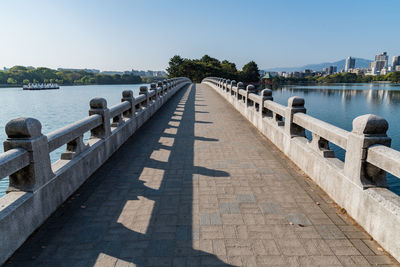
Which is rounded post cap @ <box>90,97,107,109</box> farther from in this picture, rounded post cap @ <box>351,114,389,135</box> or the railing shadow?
rounded post cap @ <box>351,114,389,135</box>

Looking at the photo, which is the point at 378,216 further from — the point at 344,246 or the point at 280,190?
the point at 280,190

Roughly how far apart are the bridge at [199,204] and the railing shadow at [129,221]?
2 cm

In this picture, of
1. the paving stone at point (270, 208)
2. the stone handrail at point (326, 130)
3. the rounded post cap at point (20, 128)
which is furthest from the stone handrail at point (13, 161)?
the stone handrail at point (326, 130)

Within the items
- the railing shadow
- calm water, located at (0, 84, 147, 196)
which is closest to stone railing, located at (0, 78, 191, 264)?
the railing shadow

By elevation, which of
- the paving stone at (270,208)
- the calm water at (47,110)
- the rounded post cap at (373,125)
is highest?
the rounded post cap at (373,125)

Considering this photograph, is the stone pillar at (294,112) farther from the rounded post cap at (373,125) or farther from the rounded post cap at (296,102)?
the rounded post cap at (373,125)

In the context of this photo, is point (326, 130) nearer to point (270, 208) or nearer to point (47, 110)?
point (270, 208)

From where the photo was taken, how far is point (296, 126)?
6.61m

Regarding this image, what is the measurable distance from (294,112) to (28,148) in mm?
5329

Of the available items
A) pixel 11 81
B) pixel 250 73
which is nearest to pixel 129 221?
pixel 250 73

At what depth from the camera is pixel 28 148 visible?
11.6 ft

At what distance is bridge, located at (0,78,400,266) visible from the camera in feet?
10.3

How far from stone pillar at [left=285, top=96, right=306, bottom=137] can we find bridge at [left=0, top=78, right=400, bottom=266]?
46 millimetres

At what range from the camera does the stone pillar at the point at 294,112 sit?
21.3 feet
